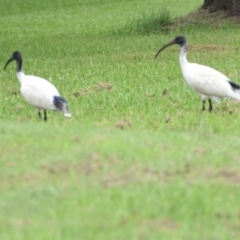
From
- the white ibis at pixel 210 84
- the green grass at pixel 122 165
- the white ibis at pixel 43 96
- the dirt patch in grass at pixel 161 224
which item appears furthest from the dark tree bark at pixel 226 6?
the dirt patch in grass at pixel 161 224

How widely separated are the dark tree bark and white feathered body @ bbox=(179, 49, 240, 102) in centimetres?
1279

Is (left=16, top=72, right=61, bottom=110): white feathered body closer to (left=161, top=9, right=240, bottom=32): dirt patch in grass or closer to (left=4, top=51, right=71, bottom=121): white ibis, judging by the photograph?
(left=4, top=51, right=71, bottom=121): white ibis

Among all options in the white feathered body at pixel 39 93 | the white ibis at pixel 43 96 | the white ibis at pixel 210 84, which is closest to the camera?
the white ibis at pixel 43 96

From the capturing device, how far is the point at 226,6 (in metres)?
25.8

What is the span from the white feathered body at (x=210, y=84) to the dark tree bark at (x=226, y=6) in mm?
12792

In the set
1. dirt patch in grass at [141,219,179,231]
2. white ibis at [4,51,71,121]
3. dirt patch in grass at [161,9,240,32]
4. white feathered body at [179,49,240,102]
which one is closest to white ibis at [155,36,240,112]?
white feathered body at [179,49,240,102]

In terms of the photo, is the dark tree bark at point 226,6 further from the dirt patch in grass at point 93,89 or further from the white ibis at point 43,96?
the white ibis at point 43,96

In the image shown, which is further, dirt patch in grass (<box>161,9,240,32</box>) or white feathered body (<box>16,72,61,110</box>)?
dirt patch in grass (<box>161,9,240,32</box>)

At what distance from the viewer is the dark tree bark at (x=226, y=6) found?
995 inches

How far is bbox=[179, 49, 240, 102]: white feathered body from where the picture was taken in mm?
12328

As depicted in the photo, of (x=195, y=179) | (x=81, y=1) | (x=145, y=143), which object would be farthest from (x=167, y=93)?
(x=81, y=1)

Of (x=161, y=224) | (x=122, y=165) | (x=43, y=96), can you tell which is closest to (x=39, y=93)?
(x=43, y=96)

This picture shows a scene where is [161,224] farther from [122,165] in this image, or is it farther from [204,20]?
[204,20]

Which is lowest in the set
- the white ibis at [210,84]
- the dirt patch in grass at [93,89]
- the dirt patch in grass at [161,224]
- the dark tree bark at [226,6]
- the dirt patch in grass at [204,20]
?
the dirt patch in grass at [161,224]
